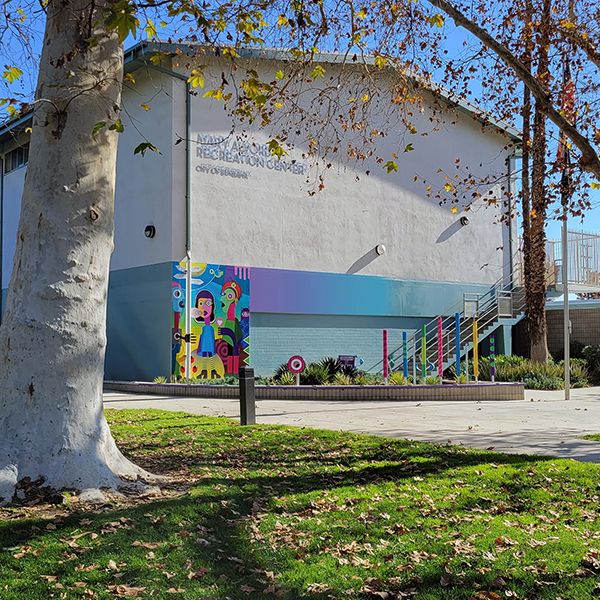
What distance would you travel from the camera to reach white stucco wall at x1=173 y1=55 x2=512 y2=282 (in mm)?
21000

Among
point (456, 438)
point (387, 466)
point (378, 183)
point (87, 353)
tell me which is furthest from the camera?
point (378, 183)

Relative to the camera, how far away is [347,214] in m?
23.7

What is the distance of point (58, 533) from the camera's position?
5.46 metres

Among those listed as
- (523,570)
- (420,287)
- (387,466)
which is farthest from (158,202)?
(523,570)

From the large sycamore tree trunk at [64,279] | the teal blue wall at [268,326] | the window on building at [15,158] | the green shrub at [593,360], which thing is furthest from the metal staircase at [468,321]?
the large sycamore tree trunk at [64,279]

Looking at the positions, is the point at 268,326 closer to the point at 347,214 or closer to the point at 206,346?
the point at 206,346

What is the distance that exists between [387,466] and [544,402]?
357 inches

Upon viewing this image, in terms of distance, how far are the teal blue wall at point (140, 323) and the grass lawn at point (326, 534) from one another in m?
12.3

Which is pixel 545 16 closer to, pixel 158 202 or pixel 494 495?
pixel 494 495

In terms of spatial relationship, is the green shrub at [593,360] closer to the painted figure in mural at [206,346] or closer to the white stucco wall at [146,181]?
the painted figure in mural at [206,346]

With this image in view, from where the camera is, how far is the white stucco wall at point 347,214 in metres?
21.0

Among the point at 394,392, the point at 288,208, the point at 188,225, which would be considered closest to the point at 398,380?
the point at 394,392

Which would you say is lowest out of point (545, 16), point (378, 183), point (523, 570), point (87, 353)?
point (523, 570)

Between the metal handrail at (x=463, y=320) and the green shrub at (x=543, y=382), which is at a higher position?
the metal handrail at (x=463, y=320)
